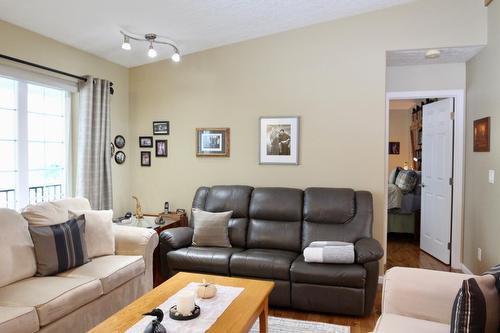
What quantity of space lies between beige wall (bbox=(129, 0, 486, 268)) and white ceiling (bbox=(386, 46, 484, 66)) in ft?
0.38

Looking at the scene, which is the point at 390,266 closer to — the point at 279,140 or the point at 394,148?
the point at 279,140

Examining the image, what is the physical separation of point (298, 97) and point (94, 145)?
2.30 m

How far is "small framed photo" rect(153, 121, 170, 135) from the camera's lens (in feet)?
14.7

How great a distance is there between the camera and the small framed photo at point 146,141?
455 cm

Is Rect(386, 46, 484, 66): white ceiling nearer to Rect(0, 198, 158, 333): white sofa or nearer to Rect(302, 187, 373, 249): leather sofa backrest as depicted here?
Rect(302, 187, 373, 249): leather sofa backrest

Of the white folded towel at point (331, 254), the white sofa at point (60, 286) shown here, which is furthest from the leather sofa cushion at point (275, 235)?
the white sofa at point (60, 286)

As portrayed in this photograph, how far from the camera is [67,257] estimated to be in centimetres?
267

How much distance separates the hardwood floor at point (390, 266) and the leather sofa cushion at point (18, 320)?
5.99ft

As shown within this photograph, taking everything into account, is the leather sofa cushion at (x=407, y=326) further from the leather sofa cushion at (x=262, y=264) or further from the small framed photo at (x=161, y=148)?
the small framed photo at (x=161, y=148)

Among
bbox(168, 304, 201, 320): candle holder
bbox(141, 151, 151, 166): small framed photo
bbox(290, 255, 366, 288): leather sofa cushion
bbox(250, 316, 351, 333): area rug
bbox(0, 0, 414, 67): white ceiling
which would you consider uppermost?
bbox(0, 0, 414, 67): white ceiling

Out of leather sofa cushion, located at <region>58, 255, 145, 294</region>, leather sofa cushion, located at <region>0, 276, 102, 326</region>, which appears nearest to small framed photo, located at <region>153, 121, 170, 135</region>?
leather sofa cushion, located at <region>58, 255, 145, 294</region>

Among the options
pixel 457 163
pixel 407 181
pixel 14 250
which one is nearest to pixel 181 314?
pixel 14 250

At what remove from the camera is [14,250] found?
8.06 ft

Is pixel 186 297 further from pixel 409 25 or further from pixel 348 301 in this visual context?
pixel 409 25
